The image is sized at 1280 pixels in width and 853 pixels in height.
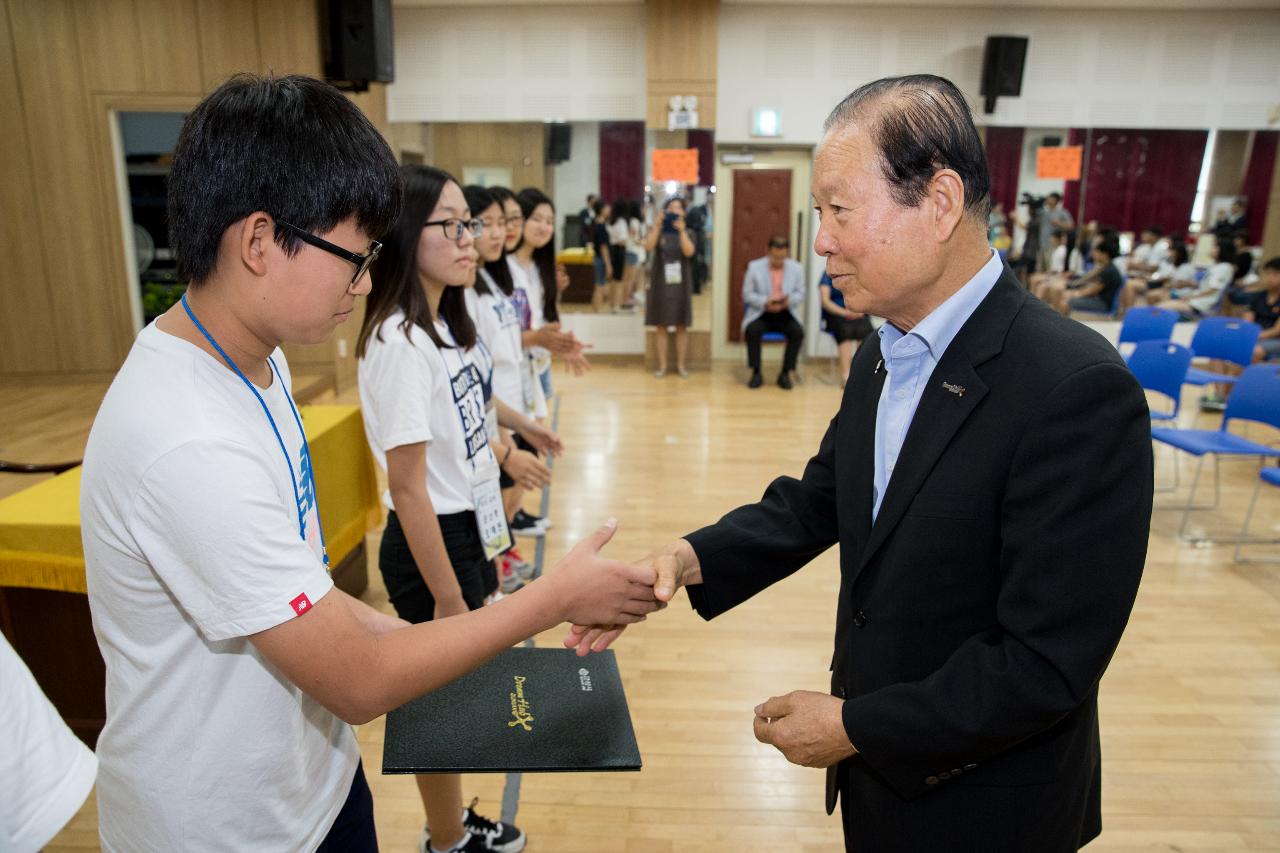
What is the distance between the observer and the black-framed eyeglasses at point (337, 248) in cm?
101

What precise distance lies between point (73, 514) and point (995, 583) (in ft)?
8.57

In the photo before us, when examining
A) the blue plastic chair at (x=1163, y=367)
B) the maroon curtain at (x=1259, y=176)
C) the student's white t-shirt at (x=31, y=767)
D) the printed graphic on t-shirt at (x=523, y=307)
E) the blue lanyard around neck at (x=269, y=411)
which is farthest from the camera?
the maroon curtain at (x=1259, y=176)

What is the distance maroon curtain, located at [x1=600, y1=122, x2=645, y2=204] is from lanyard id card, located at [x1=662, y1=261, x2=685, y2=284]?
1.07 m

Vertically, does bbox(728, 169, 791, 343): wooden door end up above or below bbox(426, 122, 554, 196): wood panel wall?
below

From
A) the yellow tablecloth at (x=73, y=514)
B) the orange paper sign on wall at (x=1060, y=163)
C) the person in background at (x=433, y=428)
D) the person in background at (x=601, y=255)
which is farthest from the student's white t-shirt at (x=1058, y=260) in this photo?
the person in background at (x=433, y=428)

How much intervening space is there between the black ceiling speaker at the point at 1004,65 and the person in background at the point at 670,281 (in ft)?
11.2

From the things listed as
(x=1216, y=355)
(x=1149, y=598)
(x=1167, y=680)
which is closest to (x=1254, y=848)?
(x=1167, y=680)

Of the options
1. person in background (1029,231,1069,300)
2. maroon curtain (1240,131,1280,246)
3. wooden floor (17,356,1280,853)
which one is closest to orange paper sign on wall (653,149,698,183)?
person in background (1029,231,1069,300)

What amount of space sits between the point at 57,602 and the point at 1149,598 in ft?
14.8

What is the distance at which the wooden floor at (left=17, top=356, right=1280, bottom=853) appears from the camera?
2.55 m

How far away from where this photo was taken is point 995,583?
1194 millimetres

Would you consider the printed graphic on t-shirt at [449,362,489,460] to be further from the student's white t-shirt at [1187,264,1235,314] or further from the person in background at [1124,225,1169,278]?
the person in background at [1124,225,1169,278]

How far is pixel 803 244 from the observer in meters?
9.84

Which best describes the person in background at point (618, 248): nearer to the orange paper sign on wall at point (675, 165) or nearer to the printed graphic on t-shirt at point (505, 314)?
the orange paper sign on wall at point (675, 165)
